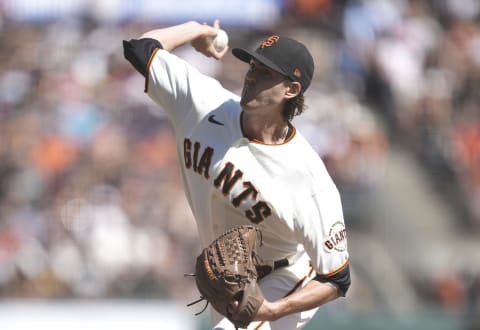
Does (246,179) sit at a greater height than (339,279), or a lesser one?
greater

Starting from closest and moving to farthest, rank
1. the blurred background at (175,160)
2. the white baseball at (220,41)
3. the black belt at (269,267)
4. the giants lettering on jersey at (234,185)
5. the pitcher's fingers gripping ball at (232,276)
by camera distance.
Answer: the pitcher's fingers gripping ball at (232,276), the giants lettering on jersey at (234,185), the black belt at (269,267), the white baseball at (220,41), the blurred background at (175,160)

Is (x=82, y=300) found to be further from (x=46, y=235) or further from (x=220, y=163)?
(x=220, y=163)

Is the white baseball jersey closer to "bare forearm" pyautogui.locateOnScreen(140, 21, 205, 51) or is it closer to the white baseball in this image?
"bare forearm" pyautogui.locateOnScreen(140, 21, 205, 51)

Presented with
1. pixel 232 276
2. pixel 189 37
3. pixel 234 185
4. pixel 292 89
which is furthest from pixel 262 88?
pixel 232 276

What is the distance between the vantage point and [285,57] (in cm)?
469

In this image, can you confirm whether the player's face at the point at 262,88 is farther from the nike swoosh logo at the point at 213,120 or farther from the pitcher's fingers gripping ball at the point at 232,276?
the pitcher's fingers gripping ball at the point at 232,276

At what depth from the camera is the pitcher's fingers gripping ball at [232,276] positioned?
173 inches

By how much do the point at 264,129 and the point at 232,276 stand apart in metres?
0.78

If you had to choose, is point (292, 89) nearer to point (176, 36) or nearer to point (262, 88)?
point (262, 88)

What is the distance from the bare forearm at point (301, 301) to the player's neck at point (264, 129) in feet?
2.27

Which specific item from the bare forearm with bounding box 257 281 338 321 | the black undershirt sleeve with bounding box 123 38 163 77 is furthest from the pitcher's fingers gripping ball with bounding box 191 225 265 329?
the black undershirt sleeve with bounding box 123 38 163 77

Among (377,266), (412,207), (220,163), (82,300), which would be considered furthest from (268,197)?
(412,207)

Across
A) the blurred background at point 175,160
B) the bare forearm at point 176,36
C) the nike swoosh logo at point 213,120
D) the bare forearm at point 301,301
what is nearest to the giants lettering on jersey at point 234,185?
the nike swoosh logo at point 213,120

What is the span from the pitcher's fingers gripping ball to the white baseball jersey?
0.31 m
